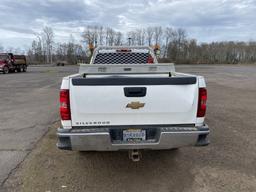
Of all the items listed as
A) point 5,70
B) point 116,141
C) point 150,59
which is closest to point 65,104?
point 116,141

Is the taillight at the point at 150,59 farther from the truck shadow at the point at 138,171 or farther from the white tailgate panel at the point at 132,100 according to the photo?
the white tailgate panel at the point at 132,100

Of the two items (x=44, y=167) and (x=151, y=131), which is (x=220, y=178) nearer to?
(x=151, y=131)

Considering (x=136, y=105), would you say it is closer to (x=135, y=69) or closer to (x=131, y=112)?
(x=131, y=112)

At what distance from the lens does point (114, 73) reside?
14.6 feet

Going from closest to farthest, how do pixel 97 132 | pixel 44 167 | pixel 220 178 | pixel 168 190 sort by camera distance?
pixel 97 132, pixel 168 190, pixel 220 178, pixel 44 167

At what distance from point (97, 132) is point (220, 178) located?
213 cm

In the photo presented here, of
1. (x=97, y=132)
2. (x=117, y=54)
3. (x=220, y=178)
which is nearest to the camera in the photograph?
(x=97, y=132)

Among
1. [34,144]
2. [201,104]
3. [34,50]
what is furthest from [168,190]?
[34,50]

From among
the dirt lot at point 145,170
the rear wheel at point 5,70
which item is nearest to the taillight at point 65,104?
the dirt lot at point 145,170

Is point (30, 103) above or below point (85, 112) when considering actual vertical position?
below

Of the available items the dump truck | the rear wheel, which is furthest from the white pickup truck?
the rear wheel

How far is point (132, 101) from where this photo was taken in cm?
319

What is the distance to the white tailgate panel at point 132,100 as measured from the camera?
311cm

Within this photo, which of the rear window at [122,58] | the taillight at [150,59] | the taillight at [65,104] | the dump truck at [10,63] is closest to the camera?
the taillight at [65,104]
